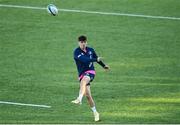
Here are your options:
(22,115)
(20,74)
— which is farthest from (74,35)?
(22,115)

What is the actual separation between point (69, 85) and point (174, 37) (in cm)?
762

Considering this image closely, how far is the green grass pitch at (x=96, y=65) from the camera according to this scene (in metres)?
24.3

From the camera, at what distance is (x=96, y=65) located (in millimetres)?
30281

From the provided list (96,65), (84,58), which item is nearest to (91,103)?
(84,58)

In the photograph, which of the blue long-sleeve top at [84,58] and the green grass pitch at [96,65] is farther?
the green grass pitch at [96,65]

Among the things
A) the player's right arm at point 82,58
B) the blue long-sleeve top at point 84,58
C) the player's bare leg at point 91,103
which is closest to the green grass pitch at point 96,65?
the player's bare leg at point 91,103

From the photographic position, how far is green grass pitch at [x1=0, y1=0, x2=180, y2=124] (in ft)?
79.7

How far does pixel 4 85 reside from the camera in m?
27.3

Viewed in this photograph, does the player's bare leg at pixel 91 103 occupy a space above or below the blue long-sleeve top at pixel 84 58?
below

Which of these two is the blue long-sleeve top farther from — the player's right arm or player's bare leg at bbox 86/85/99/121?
player's bare leg at bbox 86/85/99/121

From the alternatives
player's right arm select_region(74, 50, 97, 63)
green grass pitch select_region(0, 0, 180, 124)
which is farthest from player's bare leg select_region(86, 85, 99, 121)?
player's right arm select_region(74, 50, 97, 63)

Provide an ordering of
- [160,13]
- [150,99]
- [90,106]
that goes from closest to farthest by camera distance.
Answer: [90,106] < [150,99] < [160,13]

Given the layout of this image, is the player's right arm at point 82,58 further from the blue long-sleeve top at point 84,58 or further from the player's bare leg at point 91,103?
the player's bare leg at point 91,103

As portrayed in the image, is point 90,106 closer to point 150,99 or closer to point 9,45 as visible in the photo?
point 150,99
